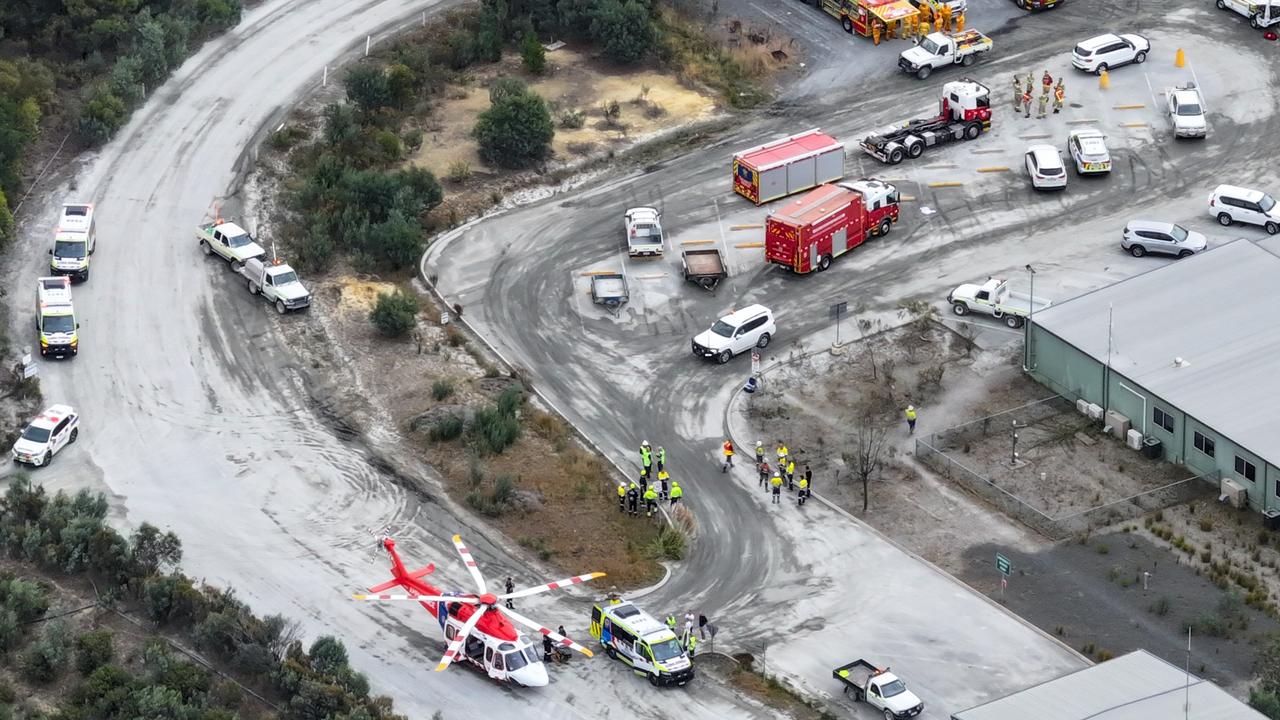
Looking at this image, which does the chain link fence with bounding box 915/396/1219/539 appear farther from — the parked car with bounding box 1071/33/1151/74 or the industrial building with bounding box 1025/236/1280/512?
the parked car with bounding box 1071/33/1151/74

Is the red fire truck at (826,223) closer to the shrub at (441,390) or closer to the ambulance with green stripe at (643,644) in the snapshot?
the shrub at (441,390)

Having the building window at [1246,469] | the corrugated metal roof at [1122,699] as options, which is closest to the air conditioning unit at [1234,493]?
the building window at [1246,469]

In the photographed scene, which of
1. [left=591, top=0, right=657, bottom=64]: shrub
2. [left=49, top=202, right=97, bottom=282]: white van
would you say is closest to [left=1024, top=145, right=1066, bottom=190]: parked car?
[left=591, top=0, right=657, bottom=64]: shrub

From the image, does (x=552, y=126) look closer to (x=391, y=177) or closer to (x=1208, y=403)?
(x=391, y=177)

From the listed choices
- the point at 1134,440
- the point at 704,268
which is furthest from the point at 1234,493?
the point at 704,268

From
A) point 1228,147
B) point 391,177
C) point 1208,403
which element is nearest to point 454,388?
point 391,177
